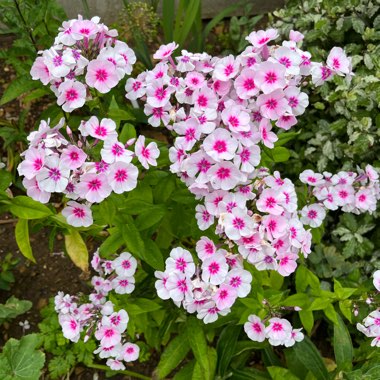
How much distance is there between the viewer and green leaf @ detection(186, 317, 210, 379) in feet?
6.88

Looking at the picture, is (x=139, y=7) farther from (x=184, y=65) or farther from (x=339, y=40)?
(x=184, y=65)

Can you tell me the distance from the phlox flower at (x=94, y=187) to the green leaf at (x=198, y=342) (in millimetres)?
891

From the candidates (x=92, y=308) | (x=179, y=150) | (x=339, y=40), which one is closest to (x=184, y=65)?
(x=179, y=150)

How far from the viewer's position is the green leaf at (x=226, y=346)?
2.37 meters

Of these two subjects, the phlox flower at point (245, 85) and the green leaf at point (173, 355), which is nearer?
the phlox flower at point (245, 85)

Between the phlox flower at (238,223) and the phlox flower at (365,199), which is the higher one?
the phlox flower at (238,223)

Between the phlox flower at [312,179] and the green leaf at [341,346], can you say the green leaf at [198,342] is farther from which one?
the phlox flower at [312,179]

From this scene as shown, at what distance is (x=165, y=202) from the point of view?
2.02m

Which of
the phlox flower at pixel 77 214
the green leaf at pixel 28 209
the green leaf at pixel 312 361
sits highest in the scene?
the phlox flower at pixel 77 214

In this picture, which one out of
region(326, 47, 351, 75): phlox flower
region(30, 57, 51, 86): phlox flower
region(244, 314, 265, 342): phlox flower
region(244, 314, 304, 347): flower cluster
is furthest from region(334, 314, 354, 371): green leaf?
region(30, 57, 51, 86): phlox flower

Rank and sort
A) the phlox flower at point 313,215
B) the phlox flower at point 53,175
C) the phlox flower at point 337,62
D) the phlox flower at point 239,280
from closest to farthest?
the phlox flower at point 53,175 < the phlox flower at point 239,280 < the phlox flower at point 337,62 < the phlox flower at point 313,215

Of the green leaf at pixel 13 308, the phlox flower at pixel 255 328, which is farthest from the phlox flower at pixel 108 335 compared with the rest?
the green leaf at pixel 13 308

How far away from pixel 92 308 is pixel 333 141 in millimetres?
1401

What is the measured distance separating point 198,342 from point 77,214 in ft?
2.65
